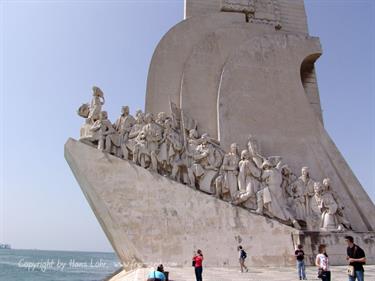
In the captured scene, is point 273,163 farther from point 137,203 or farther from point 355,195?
point 137,203

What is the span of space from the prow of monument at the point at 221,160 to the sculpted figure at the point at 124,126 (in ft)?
0.08

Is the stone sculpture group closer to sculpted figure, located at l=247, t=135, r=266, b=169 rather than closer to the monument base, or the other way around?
sculpted figure, located at l=247, t=135, r=266, b=169

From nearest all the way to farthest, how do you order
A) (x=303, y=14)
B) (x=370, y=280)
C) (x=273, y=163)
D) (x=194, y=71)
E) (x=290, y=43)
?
(x=370, y=280) < (x=273, y=163) < (x=194, y=71) < (x=290, y=43) < (x=303, y=14)

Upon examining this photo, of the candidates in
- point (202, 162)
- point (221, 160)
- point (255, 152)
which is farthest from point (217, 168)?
point (255, 152)

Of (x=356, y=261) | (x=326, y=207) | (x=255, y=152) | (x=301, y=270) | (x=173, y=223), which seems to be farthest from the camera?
(x=255, y=152)

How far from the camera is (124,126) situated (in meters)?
8.80

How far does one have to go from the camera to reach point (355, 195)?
380 inches

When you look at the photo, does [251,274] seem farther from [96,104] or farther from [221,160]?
[96,104]

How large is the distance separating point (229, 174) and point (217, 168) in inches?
12.3

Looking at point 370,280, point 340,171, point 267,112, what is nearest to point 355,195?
point 340,171

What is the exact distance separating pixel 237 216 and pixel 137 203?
217cm

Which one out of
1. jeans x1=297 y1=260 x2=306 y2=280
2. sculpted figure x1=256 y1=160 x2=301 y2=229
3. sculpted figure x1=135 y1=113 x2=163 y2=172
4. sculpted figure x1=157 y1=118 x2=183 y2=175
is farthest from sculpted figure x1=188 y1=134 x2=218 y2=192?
jeans x1=297 y1=260 x2=306 y2=280

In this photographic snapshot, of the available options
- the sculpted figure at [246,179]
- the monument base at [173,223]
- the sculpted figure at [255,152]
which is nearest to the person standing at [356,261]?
the monument base at [173,223]

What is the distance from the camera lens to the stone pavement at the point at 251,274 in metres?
6.03
